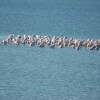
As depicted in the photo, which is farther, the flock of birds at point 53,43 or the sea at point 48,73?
the flock of birds at point 53,43

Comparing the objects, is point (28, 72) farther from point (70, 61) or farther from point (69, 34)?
point (69, 34)

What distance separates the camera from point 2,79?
73.9ft

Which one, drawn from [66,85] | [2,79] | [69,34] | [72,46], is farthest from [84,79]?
[69,34]

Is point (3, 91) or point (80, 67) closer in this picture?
point (3, 91)

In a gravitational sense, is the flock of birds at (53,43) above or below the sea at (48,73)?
above

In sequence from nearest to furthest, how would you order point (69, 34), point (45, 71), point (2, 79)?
point (2, 79) < point (45, 71) < point (69, 34)

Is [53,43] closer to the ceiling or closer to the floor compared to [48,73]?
closer to the ceiling

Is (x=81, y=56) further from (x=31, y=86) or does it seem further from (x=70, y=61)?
(x=31, y=86)

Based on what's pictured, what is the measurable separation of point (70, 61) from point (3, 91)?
6417 millimetres

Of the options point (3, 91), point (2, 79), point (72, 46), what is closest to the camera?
point (3, 91)

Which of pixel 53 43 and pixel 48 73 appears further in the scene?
pixel 53 43

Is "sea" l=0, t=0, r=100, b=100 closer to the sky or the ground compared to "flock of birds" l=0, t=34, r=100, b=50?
closer to the ground

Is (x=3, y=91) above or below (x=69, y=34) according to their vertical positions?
below

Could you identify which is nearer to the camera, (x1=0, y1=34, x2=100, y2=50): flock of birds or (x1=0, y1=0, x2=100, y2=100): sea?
(x1=0, y1=0, x2=100, y2=100): sea
